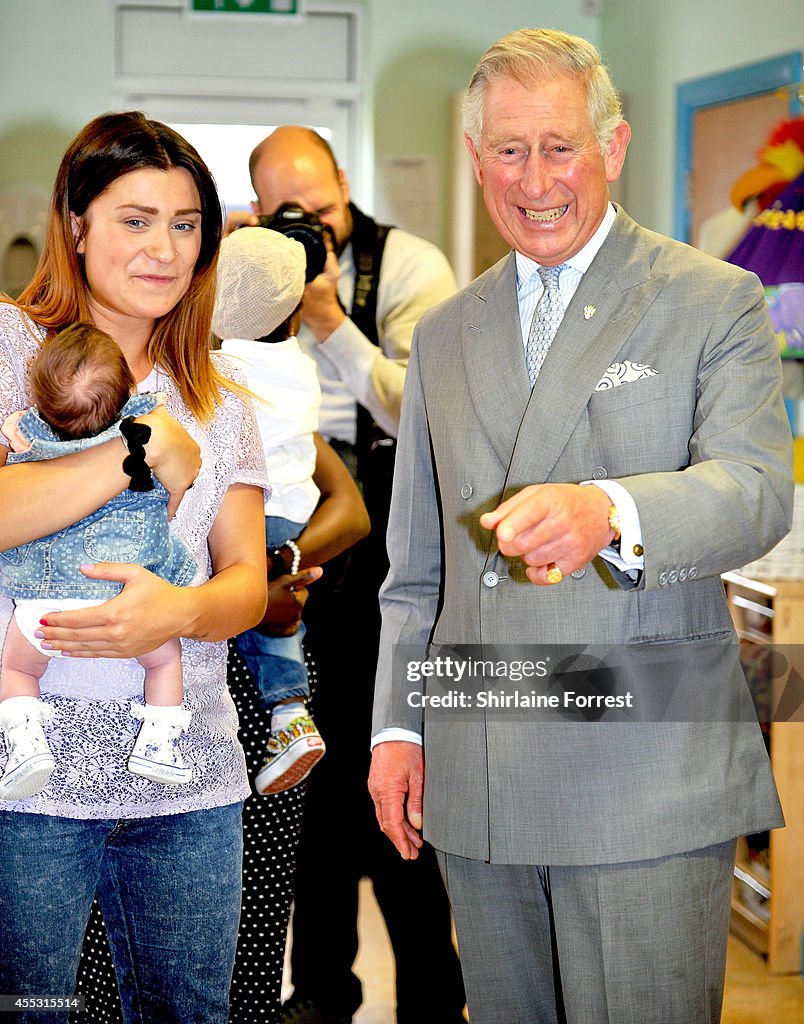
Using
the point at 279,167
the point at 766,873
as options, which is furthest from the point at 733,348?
the point at 766,873

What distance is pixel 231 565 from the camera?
5.19 feet

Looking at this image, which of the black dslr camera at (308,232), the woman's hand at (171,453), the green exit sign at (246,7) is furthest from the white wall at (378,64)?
the woman's hand at (171,453)

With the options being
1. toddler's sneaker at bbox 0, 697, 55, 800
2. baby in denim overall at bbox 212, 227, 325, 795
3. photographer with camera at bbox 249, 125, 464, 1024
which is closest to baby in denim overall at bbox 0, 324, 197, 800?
toddler's sneaker at bbox 0, 697, 55, 800

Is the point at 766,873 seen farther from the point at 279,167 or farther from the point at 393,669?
the point at 279,167

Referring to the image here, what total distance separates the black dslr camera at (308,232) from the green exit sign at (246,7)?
3.84 meters

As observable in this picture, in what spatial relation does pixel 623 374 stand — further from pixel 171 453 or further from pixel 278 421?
pixel 278 421

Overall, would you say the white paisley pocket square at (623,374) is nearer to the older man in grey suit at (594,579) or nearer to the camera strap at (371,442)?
the older man in grey suit at (594,579)

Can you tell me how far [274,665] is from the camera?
1955mm


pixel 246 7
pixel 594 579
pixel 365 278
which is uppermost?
pixel 246 7

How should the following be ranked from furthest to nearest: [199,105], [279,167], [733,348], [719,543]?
[199,105], [279,167], [733,348], [719,543]

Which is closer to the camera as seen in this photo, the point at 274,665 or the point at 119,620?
the point at 119,620

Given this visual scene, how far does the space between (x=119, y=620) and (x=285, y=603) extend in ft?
2.08

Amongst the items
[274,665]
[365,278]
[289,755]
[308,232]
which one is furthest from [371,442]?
[289,755]

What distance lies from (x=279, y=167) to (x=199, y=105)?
148 inches
